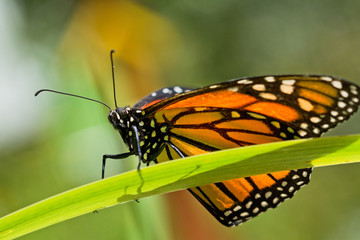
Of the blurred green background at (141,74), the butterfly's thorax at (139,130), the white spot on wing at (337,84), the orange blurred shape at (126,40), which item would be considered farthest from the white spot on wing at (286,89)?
the orange blurred shape at (126,40)

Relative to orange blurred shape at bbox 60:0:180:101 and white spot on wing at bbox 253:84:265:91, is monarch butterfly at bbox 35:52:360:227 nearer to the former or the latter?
white spot on wing at bbox 253:84:265:91

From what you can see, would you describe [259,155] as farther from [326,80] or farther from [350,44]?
[350,44]

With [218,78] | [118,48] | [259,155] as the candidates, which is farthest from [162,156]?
[218,78]

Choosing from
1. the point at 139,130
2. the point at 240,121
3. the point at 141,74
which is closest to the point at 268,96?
the point at 240,121

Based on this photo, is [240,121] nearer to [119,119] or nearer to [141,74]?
[119,119]

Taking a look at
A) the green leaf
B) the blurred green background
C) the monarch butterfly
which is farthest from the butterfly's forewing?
the green leaf

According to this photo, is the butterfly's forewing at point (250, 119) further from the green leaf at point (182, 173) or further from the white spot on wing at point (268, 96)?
the green leaf at point (182, 173)
